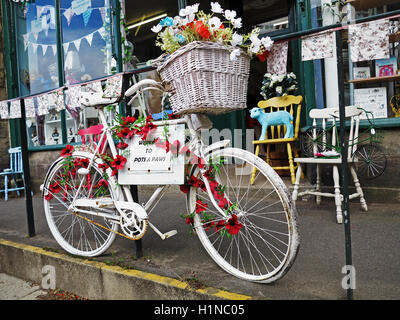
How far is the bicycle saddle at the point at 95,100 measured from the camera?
251 cm

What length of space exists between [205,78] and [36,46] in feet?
22.4

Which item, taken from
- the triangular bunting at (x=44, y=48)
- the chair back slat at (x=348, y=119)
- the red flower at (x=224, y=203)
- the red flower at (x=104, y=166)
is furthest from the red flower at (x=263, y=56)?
the triangular bunting at (x=44, y=48)

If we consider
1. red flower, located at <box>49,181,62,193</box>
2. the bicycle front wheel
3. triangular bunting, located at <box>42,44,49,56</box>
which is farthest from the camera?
triangular bunting, located at <box>42,44,49,56</box>

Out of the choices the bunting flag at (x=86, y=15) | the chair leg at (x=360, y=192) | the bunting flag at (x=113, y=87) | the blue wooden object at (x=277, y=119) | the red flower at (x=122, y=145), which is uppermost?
the bunting flag at (x=86, y=15)

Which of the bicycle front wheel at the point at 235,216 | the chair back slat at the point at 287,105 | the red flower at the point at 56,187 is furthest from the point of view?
the chair back slat at the point at 287,105

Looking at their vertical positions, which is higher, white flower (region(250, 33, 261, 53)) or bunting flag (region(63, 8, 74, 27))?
bunting flag (region(63, 8, 74, 27))

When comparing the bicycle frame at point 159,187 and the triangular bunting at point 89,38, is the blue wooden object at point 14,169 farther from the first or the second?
the bicycle frame at point 159,187

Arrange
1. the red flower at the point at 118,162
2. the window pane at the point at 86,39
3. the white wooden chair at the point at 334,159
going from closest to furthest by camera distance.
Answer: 1. the red flower at the point at 118,162
2. the white wooden chair at the point at 334,159
3. the window pane at the point at 86,39

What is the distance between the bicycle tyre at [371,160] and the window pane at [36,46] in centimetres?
604

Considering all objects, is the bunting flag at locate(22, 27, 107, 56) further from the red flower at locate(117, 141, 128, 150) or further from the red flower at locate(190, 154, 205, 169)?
the red flower at locate(190, 154, 205, 169)

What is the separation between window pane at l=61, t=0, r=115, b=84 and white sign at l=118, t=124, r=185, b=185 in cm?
403

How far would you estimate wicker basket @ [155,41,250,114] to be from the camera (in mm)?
1878

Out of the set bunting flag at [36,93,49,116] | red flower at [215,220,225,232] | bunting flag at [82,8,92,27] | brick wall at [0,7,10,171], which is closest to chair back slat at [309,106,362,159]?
red flower at [215,220,225,232]
